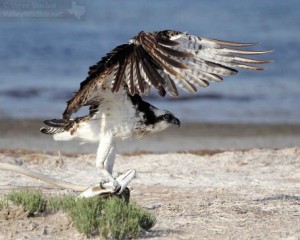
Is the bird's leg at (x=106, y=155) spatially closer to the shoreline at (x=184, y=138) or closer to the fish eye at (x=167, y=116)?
the fish eye at (x=167, y=116)

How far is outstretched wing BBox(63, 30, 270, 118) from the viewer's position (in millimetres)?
7727

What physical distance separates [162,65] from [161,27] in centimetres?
1850

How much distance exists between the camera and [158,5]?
30.2 m

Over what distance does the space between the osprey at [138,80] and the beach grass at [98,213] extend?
1.69 feet

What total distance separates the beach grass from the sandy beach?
0.09 meters

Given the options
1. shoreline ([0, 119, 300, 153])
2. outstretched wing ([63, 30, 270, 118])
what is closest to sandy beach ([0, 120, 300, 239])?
shoreline ([0, 119, 300, 153])

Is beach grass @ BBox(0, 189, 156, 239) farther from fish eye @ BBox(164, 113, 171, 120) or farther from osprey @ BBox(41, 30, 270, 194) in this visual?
fish eye @ BBox(164, 113, 171, 120)

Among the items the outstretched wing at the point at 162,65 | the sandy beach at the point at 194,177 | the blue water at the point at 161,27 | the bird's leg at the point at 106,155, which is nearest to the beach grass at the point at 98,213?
the sandy beach at the point at 194,177

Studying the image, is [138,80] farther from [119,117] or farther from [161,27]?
[161,27]

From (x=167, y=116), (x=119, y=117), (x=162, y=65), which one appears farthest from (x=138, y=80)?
(x=167, y=116)

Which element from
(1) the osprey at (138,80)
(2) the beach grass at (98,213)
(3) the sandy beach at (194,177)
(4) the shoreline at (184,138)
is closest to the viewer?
(2) the beach grass at (98,213)

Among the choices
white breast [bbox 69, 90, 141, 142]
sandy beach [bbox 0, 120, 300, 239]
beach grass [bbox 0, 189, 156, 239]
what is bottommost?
sandy beach [bbox 0, 120, 300, 239]

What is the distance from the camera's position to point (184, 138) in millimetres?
15305

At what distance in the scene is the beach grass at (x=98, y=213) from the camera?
7.64m
